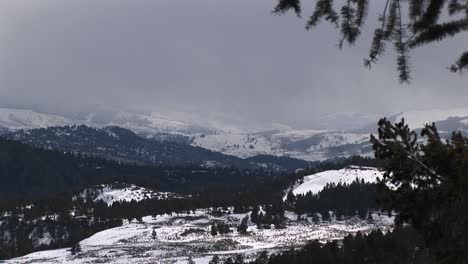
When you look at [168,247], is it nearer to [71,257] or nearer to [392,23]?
[71,257]

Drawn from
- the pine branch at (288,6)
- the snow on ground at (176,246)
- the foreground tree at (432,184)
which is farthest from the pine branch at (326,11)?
the snow on ground at (176,246)

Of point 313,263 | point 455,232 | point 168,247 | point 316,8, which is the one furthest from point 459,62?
point 168,247

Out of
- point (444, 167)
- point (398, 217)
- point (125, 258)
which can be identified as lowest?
point (125, 258)

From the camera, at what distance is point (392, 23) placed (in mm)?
9008

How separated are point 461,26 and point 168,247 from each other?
162 m

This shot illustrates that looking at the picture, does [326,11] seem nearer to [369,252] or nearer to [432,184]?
[432,184]

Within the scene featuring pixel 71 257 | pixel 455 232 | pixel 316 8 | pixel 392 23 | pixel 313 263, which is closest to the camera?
pixel 392 23

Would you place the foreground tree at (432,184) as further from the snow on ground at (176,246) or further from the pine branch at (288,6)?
the snow on ground at (176,246)

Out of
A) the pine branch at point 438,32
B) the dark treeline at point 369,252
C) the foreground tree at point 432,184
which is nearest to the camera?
the pine branch at point 438,32

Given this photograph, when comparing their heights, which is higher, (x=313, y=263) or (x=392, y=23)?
(x=392, y=23)

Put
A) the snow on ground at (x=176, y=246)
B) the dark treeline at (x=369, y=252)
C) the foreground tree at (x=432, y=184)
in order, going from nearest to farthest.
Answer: the foreground tree at (x=432, y=184) → the dark treeline at (x=369, y=252) → the snow on ground at (x=176, y=246)

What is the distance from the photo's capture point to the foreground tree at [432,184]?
19.0 metres

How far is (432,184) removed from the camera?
2239 centimetres

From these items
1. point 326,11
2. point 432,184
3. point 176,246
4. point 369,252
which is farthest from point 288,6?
point 176,246
